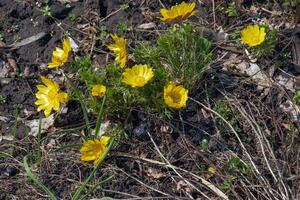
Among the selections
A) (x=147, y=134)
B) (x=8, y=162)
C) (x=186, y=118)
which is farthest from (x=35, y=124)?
(x=186, y=118)

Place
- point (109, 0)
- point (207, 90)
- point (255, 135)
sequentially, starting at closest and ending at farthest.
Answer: point (255, 135) → point (207, 90) → point (109, 0)

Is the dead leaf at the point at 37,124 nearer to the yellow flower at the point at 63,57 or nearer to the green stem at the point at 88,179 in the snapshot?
the yellow flower at the point at 63,57

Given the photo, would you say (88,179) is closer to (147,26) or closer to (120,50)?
(120,50)

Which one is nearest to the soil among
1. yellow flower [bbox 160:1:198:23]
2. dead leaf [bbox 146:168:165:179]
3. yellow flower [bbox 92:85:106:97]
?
dead leaf [bbox 146:168:165:179]

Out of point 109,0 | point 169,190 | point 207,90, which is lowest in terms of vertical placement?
point 169,190

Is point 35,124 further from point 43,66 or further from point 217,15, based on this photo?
point 217,15
